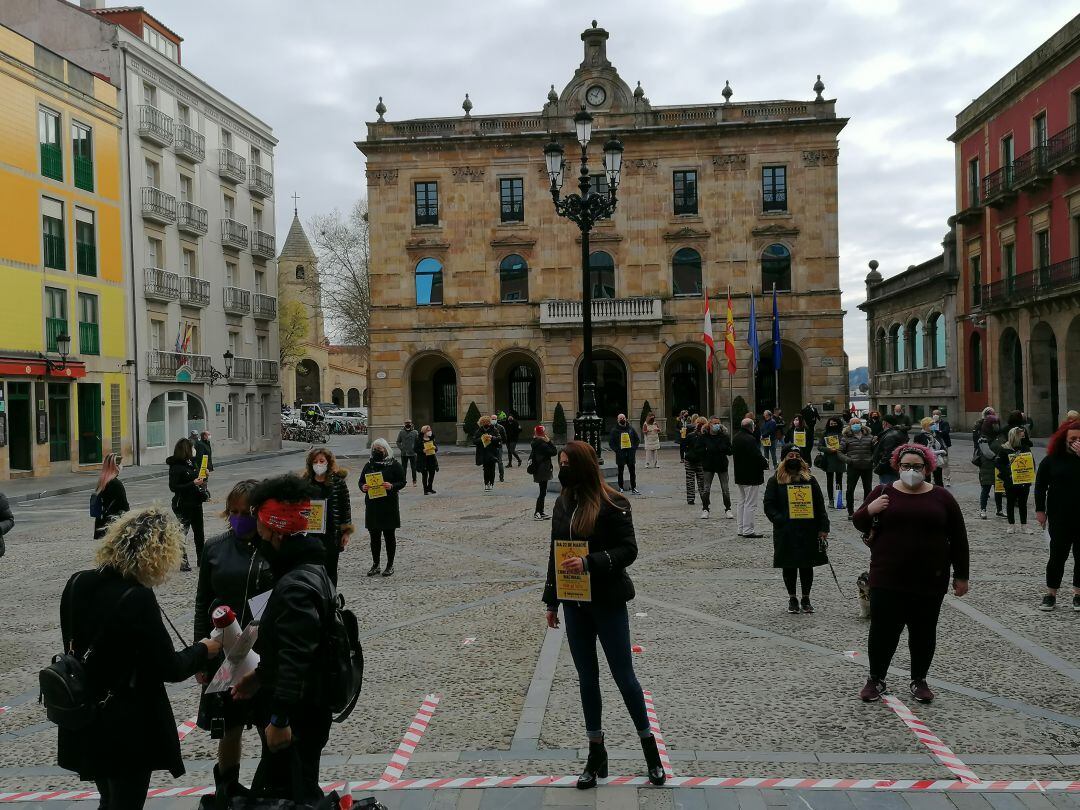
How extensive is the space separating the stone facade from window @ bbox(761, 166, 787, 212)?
0.10 meters

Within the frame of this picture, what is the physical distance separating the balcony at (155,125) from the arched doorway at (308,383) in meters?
49.5

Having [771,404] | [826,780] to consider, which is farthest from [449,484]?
[771,404]

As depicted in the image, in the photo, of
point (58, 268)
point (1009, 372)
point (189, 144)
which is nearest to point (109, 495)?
point (58, 268)

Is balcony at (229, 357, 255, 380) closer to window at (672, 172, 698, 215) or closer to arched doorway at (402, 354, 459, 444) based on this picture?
arched doorway at (402, 354, 459, 444)

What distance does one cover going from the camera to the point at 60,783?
200 inches

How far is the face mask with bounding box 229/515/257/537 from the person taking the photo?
201 inches

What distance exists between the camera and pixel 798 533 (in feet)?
27.9

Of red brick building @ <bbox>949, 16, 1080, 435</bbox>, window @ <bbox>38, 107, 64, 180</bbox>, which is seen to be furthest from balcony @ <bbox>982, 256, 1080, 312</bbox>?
window @ <bbox>38, 107, 64, 180</bbox>

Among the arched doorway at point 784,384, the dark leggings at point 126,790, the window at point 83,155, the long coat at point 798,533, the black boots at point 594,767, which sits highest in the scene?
the window at point 83,155

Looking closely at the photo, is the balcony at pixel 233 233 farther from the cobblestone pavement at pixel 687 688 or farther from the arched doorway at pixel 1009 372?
the arched doorway at pixel 1009 372

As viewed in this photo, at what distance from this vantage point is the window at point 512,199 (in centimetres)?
4050

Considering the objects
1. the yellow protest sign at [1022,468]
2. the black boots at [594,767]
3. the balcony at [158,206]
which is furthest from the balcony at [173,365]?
the black boots at [594,767]

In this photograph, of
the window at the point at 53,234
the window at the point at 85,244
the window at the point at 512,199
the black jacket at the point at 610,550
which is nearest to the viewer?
the black jacket at the point at 610,550

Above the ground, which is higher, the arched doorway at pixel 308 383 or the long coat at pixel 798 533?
the arched doorway at pixel 308 383
